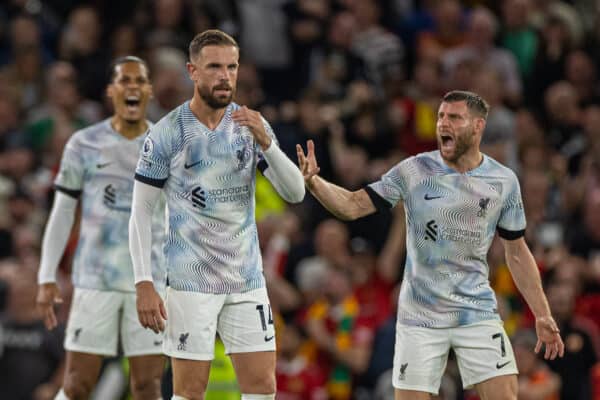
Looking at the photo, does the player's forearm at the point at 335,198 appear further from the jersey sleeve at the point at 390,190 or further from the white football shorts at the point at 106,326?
the white football shorts at the point at 106,326

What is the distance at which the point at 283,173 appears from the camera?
26.5ft

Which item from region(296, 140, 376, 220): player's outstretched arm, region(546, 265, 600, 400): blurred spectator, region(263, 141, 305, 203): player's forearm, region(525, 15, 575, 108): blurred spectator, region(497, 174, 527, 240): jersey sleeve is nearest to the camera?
region(263, 141, 305, 203): player's forearm

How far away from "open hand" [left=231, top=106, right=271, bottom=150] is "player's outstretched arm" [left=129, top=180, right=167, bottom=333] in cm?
72

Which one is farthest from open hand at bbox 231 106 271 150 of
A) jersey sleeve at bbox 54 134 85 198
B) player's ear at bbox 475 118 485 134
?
jersey sleeve at bbox 54 134 85 198


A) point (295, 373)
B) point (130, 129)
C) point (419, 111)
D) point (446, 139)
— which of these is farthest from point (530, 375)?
point (130, 129)

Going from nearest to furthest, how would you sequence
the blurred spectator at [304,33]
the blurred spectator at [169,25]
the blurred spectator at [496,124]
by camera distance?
the blurred spectator at [496,124]
the blurred spectator at [169,25]
the blurred spectator at [304,33]

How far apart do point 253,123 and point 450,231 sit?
1542mm

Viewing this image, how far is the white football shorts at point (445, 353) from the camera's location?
859cm

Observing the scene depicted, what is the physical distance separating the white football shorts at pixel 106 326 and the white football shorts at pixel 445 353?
1.83m

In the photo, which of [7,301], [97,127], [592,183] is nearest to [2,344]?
[7,301]

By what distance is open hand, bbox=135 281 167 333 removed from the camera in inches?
315

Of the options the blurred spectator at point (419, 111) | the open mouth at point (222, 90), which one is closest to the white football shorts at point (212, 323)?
the open mouth at point (222, 90)

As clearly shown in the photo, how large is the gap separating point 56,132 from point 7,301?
7.28ft

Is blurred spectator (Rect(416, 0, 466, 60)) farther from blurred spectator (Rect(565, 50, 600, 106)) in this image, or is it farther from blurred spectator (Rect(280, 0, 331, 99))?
blurred spectator (Rect(565, 50, 600, 106))
